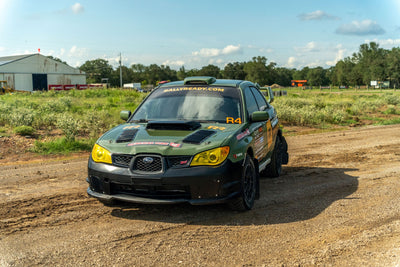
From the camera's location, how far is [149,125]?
221 inches

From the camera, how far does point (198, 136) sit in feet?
16.8

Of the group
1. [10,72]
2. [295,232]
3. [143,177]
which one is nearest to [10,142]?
[143,177]

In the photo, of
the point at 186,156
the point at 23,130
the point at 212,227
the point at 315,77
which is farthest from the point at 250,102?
the point at 315,77

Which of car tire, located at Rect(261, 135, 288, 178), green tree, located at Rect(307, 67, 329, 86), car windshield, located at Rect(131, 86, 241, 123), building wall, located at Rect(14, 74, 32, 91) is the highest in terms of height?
green tree, located at Rect(307, 67, 329, 86)

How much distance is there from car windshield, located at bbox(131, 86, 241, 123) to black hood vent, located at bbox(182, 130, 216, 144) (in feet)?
2.16

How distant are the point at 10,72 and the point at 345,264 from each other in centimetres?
6983

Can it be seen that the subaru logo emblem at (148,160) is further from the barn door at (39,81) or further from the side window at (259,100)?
the barn door at (39,81)

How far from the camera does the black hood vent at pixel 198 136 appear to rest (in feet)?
16.4

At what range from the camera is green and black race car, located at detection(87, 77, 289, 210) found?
190 inches

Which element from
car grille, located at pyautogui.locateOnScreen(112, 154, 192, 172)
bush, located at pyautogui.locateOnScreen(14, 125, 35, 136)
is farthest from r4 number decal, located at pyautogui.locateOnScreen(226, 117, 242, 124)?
bush, located at pyautogui.locateOnScreen(14, 125, 35, 136)

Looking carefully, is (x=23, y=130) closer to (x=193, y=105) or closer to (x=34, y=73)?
(x=193, y=105)

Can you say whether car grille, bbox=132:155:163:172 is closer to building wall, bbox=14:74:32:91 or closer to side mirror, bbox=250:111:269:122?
side mirror, bbox=250:111:269:122

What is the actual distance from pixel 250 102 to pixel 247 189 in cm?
167

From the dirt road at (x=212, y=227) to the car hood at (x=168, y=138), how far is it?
88 cm
